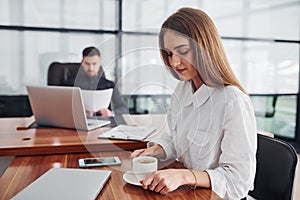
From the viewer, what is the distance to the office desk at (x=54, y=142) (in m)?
1.32

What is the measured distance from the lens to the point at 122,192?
92 centimetres

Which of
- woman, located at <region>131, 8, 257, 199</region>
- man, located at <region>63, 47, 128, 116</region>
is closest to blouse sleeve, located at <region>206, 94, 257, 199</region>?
Answer: woman, located at <region>131, 8, 257, 199</region>

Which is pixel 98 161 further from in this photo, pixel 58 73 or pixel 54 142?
pixel 58 73

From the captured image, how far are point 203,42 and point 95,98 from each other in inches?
39.6

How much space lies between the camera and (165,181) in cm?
90

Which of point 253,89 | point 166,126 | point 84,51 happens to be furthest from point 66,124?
point 253,89

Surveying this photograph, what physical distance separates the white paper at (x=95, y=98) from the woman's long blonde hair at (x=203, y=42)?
877 millimetres

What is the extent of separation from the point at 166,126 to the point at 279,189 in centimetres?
57

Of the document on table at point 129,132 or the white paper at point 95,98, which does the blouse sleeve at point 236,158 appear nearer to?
the document on table at point 129,132

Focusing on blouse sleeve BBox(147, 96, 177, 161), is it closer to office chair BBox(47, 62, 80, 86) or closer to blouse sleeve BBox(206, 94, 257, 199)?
blouse sleeve BBox(206, 94, 257, 199)

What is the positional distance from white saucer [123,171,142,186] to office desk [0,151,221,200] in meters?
0.01

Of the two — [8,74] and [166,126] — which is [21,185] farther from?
[8,74]

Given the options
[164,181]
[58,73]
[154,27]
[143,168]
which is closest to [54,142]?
[143,168]

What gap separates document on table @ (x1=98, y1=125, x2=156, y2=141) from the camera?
59.4 inches
